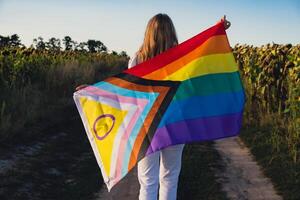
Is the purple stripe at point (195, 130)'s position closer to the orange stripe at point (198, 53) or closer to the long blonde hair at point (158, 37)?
the orange stripe at point (198, 53)

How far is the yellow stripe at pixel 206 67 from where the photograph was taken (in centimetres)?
513

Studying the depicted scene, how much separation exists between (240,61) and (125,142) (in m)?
14.2

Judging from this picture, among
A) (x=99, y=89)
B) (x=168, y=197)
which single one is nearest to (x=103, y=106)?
(x=99, y=89)

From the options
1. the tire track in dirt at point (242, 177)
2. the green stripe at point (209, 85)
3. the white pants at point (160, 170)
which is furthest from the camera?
the tire track in dirt at point (242, 177)

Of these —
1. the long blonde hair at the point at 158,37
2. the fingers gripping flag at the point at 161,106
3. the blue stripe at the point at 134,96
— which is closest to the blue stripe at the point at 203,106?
the fingers gripping flag at the point at 161,106

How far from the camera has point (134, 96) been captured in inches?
202

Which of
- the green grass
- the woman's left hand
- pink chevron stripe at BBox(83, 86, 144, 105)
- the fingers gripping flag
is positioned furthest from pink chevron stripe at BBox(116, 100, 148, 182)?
the green grass

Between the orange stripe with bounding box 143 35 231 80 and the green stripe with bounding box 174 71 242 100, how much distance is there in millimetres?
202

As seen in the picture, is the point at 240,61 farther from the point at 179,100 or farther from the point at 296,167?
the point at 179,100

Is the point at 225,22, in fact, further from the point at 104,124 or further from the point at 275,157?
the point at 275,157

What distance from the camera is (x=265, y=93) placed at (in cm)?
1248

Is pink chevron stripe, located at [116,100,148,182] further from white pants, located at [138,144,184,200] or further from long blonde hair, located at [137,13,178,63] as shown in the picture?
long blonde hair, located at [137,13,178,63]

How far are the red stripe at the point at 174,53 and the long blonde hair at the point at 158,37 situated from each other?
7cm

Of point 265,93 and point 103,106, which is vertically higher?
point 103,106
